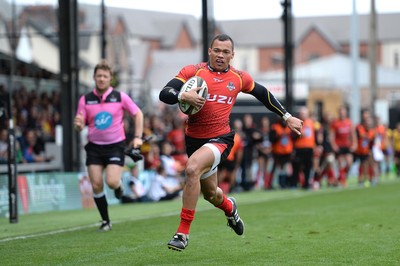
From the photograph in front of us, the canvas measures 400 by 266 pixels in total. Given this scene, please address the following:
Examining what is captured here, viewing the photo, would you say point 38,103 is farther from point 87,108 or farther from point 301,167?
point 87,108

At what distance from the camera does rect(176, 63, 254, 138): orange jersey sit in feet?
32.9

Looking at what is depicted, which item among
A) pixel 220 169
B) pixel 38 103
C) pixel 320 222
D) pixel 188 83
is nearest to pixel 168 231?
pixel 320 222

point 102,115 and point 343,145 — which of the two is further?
point 343,145

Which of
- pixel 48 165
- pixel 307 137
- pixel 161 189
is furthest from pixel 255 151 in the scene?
pixel 48 165

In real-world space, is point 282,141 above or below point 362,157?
above

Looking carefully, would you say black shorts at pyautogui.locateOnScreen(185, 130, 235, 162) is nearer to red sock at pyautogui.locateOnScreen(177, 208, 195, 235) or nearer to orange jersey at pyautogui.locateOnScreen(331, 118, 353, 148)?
red sock at pyautogui.locateOnScreen(177, 208, 195, 235)

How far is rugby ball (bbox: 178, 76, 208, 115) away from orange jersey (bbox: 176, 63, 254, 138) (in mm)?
306

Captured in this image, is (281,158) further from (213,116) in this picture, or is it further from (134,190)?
(213,116)

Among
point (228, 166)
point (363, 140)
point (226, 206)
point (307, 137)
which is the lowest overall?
point (228, 166)

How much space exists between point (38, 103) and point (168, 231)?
1801 centimetres

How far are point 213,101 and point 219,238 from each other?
210 centimetres

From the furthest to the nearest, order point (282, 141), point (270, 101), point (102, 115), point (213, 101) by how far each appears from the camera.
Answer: point (282, 141)
point (102, 115)
point (270, 101)
point (213, 101)

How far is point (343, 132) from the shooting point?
27.5 m

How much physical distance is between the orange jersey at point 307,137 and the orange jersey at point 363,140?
2.76 metres
